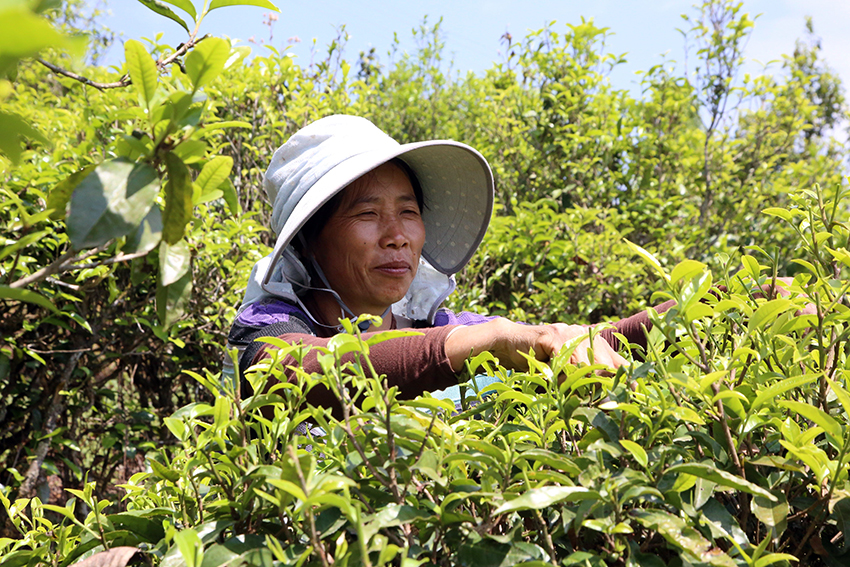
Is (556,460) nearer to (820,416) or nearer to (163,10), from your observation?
(820,416)

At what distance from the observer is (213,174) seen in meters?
0.93

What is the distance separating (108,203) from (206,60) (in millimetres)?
210

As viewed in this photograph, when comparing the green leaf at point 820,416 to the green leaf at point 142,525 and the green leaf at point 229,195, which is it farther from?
the green leaf at point 142,525

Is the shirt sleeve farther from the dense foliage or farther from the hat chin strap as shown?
the hat chin strap

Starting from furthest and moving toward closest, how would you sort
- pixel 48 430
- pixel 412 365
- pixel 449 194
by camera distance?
1. pixel 48 430
2. pixel 449 194
3. pixel 412 365

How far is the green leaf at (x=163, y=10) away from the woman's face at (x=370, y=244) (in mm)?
1355

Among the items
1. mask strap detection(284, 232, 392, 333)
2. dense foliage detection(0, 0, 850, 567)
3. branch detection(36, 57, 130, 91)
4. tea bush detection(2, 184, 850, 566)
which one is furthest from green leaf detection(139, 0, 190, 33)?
mask strap detection(284, 232, 392, 333)

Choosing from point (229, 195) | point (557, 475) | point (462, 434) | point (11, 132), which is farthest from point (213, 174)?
point (557, 475)

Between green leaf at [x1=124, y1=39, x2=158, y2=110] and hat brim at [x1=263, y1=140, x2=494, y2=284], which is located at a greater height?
green leaf at [x1=124, y1=39, x2=158, y2=110]

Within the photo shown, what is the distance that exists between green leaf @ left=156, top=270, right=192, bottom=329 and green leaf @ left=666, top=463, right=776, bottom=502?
0.60 metres

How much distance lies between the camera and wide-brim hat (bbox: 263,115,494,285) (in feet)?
7.14

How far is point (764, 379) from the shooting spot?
876mm

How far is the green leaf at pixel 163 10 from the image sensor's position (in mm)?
992

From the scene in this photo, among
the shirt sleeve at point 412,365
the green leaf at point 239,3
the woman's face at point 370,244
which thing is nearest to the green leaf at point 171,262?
the green leaf at point 239,3
